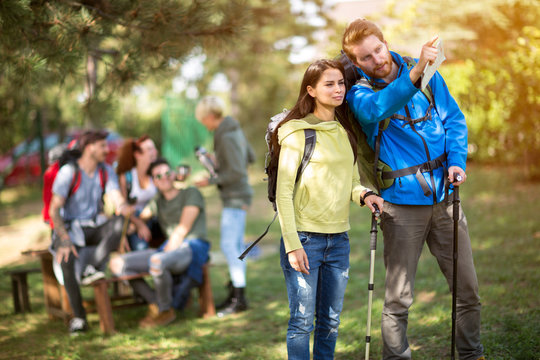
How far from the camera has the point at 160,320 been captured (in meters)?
5.22

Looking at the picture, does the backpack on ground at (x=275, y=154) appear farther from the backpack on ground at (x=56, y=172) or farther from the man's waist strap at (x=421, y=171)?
the backpack on ground at (x=56, y=172)

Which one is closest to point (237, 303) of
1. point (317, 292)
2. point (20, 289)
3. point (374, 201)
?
point (20, 289)

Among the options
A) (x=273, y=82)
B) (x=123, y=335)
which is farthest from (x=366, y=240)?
(x=273, y=82)

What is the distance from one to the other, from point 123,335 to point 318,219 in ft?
9.03

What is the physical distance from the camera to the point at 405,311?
3.22 m

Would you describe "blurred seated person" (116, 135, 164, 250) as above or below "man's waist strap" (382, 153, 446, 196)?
above

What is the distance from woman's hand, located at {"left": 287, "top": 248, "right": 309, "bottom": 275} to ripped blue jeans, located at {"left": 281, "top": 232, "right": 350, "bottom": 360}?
78mm

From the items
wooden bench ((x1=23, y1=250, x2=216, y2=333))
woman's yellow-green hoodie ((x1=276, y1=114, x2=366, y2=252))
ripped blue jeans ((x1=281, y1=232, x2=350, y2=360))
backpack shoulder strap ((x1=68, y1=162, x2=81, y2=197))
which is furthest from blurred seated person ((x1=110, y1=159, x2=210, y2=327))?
woman's yellow-green hoodie ((x1=276, y1=114, x2=366, y2=252))

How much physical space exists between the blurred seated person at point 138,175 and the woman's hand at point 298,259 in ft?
10.5

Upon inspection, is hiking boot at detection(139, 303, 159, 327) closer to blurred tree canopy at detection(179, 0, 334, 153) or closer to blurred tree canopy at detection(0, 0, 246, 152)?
blurred tree canopy at detection(0, 0, 246, 152)

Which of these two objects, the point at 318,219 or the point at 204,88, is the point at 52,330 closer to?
the point at 318,219

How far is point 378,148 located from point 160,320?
301cm

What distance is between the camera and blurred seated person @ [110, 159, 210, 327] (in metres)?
5.18

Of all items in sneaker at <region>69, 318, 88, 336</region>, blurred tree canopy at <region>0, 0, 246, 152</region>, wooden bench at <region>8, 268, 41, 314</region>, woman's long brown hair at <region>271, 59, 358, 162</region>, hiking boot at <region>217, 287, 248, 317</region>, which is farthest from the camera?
wooden bench at <region>8, 268, 41, 314</region>
